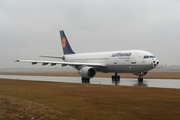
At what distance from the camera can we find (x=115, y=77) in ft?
112

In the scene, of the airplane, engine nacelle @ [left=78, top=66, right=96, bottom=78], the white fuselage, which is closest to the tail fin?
the airplane

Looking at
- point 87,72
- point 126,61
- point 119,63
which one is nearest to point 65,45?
point 87,72

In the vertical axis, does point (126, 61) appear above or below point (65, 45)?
below

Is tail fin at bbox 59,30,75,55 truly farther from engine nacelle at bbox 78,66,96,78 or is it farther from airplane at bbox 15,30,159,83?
engine nacelle at bbox 78,66,96,78

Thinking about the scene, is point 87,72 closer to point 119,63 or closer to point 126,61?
point 119,63

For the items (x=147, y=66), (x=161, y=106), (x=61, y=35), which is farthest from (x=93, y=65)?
(x=161, y=106)

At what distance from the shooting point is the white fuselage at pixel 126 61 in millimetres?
28883

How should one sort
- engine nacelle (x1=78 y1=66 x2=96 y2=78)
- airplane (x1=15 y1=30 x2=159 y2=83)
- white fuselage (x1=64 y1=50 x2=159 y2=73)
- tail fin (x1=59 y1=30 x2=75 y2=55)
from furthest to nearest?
tail fin (x1=59 y1=30 x2=75 y2=55), engine nacelle (x1=78 y1=66 x2=96 y2=78), airplane (x1=15 y1=30 x2=159 y2=83), white fuselage (x1=64 y1=50 x2=159 y2=73)

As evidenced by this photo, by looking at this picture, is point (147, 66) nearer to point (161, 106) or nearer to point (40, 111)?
point (161, 106)

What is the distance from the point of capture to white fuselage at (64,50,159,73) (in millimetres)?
Answer: 28883

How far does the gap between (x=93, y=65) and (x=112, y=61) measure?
260 cm

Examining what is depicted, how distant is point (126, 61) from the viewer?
1206 inches

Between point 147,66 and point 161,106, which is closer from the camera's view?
point 161,106

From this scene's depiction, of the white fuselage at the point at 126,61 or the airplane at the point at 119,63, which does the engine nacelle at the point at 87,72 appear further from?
the white fuselage at the point at 126,61
